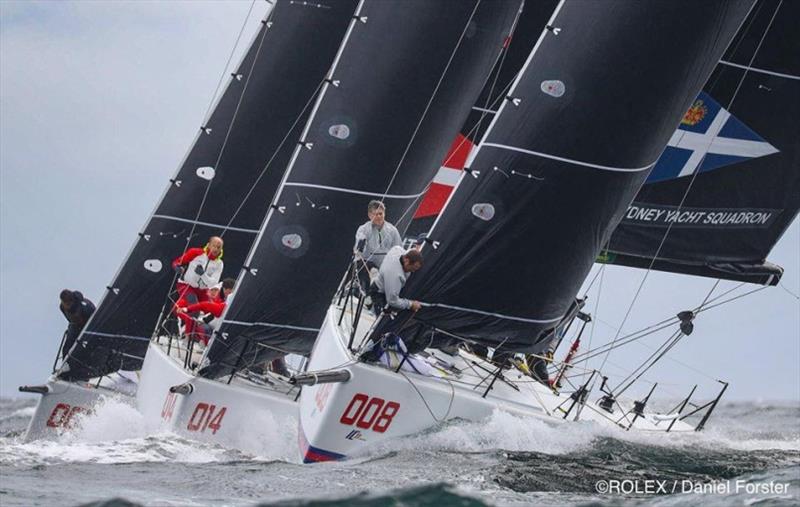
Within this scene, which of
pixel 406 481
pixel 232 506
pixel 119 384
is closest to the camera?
pixel 232 506

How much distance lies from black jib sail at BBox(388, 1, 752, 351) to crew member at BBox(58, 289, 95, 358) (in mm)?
5906

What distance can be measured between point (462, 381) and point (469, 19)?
384 centimetres

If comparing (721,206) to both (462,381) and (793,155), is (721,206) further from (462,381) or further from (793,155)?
(462,381)

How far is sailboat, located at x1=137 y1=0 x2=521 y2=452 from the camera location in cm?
1472

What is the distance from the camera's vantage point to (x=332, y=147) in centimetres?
1492

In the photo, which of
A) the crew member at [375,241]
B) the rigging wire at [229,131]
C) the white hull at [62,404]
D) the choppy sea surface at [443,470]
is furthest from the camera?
the rigging wire at [229,131]

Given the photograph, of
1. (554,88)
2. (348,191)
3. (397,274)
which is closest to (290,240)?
(348,191)

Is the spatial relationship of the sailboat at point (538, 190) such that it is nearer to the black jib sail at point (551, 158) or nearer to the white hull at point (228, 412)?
the black jib sail at point (551, 158)

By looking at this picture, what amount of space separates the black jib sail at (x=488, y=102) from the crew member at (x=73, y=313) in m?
3.81

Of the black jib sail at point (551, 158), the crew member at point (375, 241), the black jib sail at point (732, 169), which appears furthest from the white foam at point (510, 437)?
the black jib sail at point (732, 169)

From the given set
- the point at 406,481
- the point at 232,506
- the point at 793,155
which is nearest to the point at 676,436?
the point at 793,155

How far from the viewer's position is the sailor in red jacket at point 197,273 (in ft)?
52.9

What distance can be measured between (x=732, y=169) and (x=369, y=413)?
18.9 feet

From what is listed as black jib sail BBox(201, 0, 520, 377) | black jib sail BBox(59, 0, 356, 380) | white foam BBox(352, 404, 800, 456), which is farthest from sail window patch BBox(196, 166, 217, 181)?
white foam BBox(352, 404, 800, 456)
